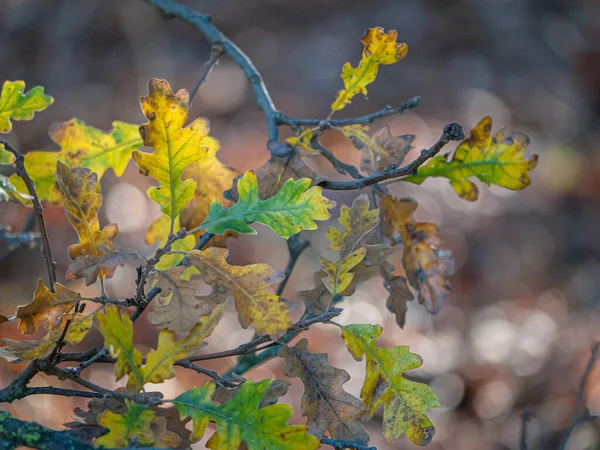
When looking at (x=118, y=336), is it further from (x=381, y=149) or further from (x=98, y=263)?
(x=381, y=149)

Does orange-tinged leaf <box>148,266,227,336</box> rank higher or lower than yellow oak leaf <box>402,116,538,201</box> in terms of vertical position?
lower

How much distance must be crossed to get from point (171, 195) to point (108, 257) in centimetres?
9

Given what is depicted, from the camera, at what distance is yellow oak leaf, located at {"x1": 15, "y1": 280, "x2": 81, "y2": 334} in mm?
646

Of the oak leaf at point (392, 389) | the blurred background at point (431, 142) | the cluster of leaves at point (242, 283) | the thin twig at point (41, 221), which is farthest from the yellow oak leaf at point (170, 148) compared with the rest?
the blurred background at point (431, 142)

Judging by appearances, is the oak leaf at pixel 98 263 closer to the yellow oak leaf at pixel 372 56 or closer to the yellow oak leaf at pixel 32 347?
the yellow oak leaf at pixel 32 347

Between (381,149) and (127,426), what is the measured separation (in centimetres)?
49

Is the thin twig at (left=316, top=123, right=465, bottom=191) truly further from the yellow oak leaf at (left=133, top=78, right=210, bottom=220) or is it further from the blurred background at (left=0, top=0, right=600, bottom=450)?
the blurred background at (left=0, top=0, right=600, bottom=450)

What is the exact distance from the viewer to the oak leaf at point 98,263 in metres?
0.63

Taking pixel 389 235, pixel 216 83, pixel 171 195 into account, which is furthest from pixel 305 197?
pixel 216 83

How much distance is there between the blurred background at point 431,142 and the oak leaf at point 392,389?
174 cm

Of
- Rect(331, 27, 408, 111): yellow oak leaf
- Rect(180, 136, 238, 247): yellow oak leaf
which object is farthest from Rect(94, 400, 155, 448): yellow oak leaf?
Rect(331, 27, 408, 111): yellow oak leaf

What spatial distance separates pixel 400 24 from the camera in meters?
6.12

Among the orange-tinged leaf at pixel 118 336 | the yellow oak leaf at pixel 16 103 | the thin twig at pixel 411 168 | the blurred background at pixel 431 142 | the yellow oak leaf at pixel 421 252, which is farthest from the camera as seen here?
the blurred background at pixel 431 142

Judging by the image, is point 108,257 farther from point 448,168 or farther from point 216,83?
point 216,83
